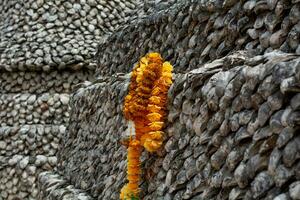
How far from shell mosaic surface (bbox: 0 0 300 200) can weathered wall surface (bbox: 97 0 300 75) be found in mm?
16

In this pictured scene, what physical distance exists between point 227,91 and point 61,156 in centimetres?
667

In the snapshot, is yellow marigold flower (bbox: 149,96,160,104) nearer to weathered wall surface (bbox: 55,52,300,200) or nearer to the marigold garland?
the marigold garland

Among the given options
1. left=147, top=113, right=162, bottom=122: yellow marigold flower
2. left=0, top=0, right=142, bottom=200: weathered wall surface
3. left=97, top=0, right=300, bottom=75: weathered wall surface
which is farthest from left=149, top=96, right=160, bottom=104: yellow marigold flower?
left=0, top=0, right=142, bottom=200: weathered wall surface

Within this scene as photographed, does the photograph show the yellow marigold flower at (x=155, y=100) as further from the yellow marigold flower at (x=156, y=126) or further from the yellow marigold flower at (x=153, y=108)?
the yellow marigold flower at (x=156, y=126)

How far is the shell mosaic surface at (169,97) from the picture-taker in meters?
4.09

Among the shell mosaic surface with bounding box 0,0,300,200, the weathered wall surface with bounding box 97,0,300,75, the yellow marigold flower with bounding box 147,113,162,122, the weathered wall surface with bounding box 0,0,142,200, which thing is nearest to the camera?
the shell mosaic surface with bounding box 0,0,300,200

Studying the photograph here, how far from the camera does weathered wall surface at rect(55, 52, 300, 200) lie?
3.79 meters

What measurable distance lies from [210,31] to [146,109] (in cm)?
162

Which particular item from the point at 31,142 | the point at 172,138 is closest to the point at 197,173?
the point at 172,138

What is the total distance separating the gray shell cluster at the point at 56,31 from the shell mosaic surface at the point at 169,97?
0.03 metres

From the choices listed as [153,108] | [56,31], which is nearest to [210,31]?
[153,108]

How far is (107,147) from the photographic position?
8156 mm

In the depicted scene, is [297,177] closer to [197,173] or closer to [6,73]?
[197,173]

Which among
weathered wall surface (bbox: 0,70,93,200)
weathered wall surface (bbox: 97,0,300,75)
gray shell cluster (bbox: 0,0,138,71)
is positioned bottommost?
weathered wall surface (bbox: 0,70,93,200)
